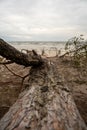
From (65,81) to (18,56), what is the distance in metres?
1.35

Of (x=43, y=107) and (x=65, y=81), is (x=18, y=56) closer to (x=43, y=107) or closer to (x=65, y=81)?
(x=43, y=107)

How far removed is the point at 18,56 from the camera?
436 cm

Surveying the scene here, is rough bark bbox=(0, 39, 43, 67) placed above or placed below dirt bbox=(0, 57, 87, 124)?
above

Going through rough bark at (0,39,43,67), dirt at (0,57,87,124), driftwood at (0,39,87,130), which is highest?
rough bark at (0,39,43,67)

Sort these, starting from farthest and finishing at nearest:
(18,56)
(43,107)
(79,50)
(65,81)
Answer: (79,50) → (65,81) → (18,56) → (43,107)

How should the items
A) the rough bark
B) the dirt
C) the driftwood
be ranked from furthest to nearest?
the dirt
the rough bark
the driftwood

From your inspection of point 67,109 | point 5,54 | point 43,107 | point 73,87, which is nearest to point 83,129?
point 67,109

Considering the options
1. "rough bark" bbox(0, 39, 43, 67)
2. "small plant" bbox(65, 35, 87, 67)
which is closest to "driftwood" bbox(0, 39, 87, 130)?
"rough bark" bbox(0, 39, 43, 67)

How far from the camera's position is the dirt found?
603cm

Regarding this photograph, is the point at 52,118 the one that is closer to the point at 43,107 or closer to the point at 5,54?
the point at 43,107

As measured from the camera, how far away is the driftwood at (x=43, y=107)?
360 centimetres

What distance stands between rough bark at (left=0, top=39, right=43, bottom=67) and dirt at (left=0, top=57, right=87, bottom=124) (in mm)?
803

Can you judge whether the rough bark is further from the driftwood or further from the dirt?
the dirt

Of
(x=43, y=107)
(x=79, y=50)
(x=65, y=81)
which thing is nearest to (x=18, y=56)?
(x=43, y=107)
